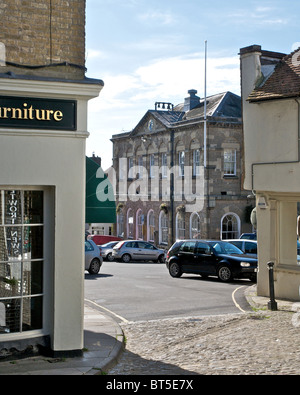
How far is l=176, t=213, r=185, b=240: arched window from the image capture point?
1698 inches

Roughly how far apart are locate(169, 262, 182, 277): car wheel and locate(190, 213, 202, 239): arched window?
60.3 ft

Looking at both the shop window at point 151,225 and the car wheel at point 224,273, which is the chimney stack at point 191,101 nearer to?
the shop window at point 151,225

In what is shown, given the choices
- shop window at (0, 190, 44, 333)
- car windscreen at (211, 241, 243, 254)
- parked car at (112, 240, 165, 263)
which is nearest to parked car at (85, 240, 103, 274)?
car windscreen at (211, 241, 243, 254)

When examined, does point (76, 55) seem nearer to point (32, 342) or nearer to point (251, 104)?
point (32, 342)

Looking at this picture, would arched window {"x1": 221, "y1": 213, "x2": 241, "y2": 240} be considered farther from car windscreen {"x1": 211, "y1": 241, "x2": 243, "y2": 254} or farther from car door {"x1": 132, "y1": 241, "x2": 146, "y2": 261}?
car windscreen {"x1": 211, "y1": 241, "x2": 243, "y2": 254}

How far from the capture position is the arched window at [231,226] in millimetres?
41281

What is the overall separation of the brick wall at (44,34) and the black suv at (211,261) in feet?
42.3

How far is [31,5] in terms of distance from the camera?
9.19m

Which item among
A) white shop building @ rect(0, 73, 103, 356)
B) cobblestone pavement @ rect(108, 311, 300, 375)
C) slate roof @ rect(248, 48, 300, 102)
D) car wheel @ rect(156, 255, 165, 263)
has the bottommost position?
car wheel @ rect(156, 255, 165, 263)

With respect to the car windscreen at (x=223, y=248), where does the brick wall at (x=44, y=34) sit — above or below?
above

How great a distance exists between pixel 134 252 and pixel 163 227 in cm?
952

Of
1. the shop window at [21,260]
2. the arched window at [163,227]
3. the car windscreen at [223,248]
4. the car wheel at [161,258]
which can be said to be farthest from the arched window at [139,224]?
the shop window at [21,260]

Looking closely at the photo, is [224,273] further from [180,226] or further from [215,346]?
[180,226]
